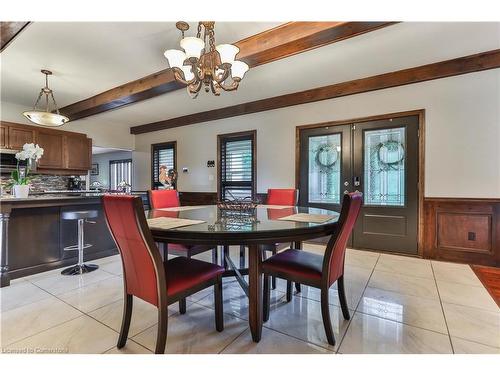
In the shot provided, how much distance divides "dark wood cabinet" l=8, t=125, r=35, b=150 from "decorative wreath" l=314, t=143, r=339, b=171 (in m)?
5.25

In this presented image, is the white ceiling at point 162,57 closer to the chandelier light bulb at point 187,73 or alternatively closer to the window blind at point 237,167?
the chandelier light bulb at point 187,73

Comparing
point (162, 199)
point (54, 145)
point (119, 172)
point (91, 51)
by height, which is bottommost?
point (162, 199)

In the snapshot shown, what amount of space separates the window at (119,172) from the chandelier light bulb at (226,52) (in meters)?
7.62

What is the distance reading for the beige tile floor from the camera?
1.51 m

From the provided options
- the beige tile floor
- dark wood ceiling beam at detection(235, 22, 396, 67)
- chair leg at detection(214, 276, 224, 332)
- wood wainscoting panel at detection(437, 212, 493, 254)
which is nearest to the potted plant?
the beige tile floor

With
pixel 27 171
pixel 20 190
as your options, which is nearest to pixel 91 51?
pixel 27 171

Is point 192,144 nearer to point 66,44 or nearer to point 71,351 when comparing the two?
point 66,44

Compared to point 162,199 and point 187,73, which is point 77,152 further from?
point 187,73

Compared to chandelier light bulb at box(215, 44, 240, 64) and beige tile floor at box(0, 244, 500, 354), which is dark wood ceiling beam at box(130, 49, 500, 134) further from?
beige tile floor at box(0, 244, 500, 354)

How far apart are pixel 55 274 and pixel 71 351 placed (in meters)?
1.71

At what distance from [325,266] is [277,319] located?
643mm

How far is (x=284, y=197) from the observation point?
3.05 meters

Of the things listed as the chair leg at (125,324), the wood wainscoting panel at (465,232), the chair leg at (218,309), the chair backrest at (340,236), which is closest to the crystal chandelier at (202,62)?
the chair backrest at (340,236)

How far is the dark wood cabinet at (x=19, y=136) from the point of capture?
14.3 ft
